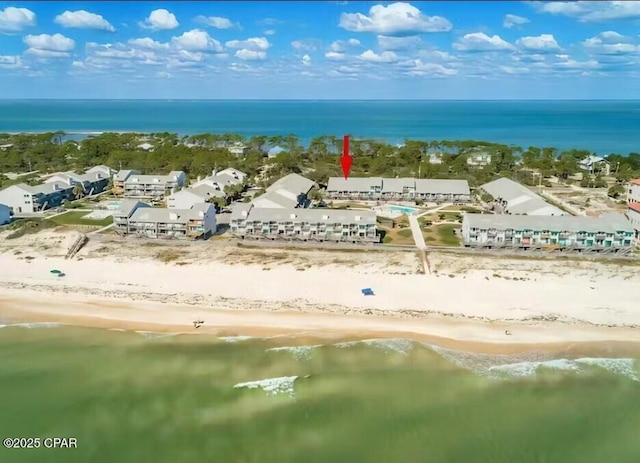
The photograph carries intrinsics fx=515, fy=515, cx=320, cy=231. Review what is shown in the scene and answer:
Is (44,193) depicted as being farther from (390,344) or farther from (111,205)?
(390,344)

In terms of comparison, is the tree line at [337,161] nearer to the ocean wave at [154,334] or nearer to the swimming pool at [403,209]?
the swimming pool at [403,209]

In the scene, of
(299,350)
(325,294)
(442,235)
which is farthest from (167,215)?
(442,235)

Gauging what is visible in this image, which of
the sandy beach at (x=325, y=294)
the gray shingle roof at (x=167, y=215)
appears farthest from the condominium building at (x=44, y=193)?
the gray shingle roof at (x=167, y=215)

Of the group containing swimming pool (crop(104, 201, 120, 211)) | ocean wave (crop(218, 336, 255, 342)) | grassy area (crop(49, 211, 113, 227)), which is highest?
swimming pool (crop(104, 201, 120, 211))

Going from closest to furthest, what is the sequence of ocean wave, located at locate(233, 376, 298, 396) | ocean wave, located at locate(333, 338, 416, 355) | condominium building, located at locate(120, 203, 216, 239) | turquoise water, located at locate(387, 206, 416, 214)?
ocean wave, located at locate(233, 376, 298, 396), ocean wave, located at locate(333, 338, 416, 355), condominium building, located at locate(120, 203, 216, 239), turquoise water, located at locate(387, 206, 416, 214)

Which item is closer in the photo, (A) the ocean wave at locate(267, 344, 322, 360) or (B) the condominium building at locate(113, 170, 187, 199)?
(A) the ocean wave at locate(267, 344, 322, 360)

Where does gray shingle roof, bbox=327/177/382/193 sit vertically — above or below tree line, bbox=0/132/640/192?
below

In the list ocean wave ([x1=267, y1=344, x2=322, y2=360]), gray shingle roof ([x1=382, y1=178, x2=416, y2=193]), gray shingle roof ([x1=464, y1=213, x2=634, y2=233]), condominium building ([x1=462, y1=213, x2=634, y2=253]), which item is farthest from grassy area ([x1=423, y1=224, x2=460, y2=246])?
ocean wave ([x1=267, y1=344, x2=322, y2=360])

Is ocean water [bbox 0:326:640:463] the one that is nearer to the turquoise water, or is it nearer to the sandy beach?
the sandy beach
